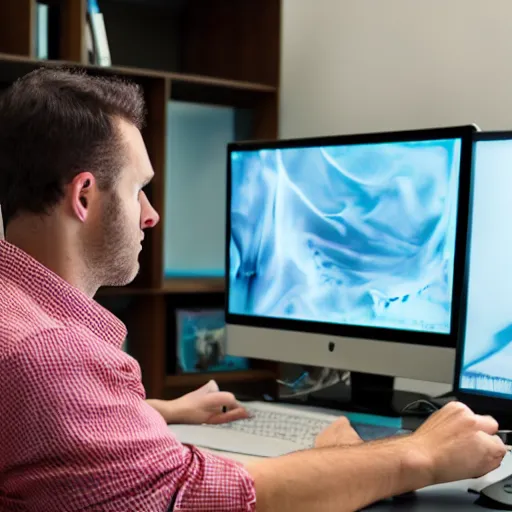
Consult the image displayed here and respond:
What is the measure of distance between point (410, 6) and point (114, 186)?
132 cm

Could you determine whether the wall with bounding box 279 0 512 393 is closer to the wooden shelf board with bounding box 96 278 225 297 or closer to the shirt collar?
the wooden shelf board with bounding box 96 278 225 297

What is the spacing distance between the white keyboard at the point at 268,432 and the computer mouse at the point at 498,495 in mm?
357

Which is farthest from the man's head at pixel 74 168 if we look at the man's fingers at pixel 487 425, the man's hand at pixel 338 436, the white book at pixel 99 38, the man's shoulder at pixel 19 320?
the white book at pixel 99 38

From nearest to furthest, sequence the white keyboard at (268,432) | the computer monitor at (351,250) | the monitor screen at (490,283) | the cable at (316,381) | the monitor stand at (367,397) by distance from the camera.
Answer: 1. the monitor screen at (490,283)
2. the white keyboard at (268,432)
3. the computer monitor at (351,250)
4. the monitor stand at (367,397)
5. the cable at (316,381)

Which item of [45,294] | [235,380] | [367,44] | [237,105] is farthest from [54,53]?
[45,294]

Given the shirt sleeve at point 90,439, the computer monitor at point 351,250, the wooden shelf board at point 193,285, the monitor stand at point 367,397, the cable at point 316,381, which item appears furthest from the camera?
the wooden shelf board at point 193,285

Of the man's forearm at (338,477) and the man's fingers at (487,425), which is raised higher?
the man's fingers at (487,425)

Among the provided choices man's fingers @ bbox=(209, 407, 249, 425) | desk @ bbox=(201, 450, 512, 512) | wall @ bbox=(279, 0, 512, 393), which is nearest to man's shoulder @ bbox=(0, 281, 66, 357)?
desk @ bbox=(201, 450, 512, 512)

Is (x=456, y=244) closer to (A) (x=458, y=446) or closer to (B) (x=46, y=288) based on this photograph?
(A) (x=458, y=446)

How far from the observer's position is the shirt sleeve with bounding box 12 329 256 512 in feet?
2.82

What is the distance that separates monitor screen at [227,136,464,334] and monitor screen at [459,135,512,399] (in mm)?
176

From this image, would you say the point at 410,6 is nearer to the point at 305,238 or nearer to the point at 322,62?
the point at 322,62

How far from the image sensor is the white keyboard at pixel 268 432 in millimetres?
1412

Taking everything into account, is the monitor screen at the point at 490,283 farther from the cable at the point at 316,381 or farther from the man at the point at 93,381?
the cable at the point at 316,381
